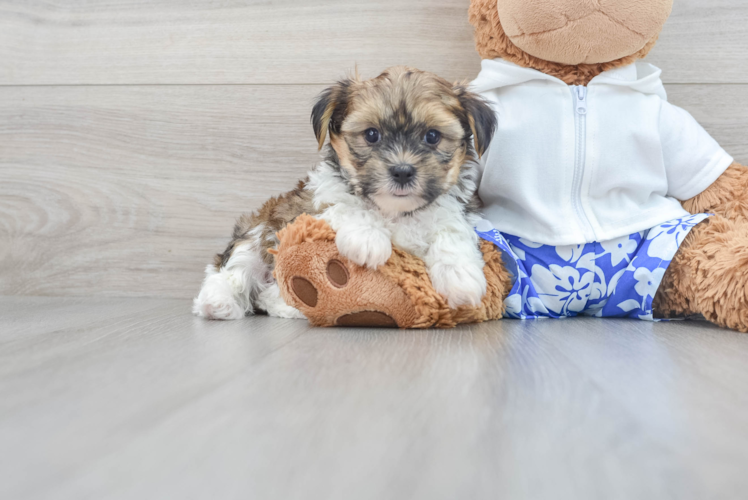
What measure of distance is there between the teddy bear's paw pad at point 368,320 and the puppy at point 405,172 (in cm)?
12

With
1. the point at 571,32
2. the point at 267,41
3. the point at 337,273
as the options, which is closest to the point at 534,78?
the point at 571,32

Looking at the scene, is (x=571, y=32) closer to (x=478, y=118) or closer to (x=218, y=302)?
(x=478, y=118)

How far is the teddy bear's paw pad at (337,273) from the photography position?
1.36 metres

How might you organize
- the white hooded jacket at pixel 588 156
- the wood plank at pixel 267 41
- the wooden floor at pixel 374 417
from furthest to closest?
the wood plank at pixel 267 41, the white hooded jacket at pixel 588 156, the wooden floor at pixel 374 417

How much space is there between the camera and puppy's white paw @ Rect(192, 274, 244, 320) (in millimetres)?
1624

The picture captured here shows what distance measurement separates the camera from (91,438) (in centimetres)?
67

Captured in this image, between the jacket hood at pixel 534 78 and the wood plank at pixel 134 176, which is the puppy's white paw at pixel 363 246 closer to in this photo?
the jacket hood at pixel 534 78

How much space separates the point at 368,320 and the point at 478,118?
57 centimetres

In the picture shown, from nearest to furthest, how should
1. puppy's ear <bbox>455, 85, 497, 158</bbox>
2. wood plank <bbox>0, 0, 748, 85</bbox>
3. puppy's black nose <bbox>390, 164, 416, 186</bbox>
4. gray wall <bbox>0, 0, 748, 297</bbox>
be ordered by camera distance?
puppy's black nose <bbox>390, 164, 416, 186</bbox> → puppy's ear <bbox>455, 85, 497, 158</bbox> → wood plank <bbox>0, 0, 748, 85</bbox> → gray wall <bbox>0, 0, 748, 297</bbox>

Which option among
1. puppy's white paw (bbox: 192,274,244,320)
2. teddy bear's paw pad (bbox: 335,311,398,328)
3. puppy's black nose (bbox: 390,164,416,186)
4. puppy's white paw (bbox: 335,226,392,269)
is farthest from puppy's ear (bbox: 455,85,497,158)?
puppy's white paw (bbox: 192,274,244,320)

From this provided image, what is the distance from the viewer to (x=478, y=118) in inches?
56.3

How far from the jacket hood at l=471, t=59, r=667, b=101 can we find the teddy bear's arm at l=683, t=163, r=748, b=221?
0.30m

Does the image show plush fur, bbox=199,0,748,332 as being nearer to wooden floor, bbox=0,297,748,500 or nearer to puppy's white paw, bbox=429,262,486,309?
puppy's white paw, bbox=429,262,486,309

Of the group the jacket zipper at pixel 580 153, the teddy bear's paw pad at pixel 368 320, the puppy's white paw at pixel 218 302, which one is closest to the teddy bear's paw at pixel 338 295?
the teddy bear's paw pad at pixel 368 320
